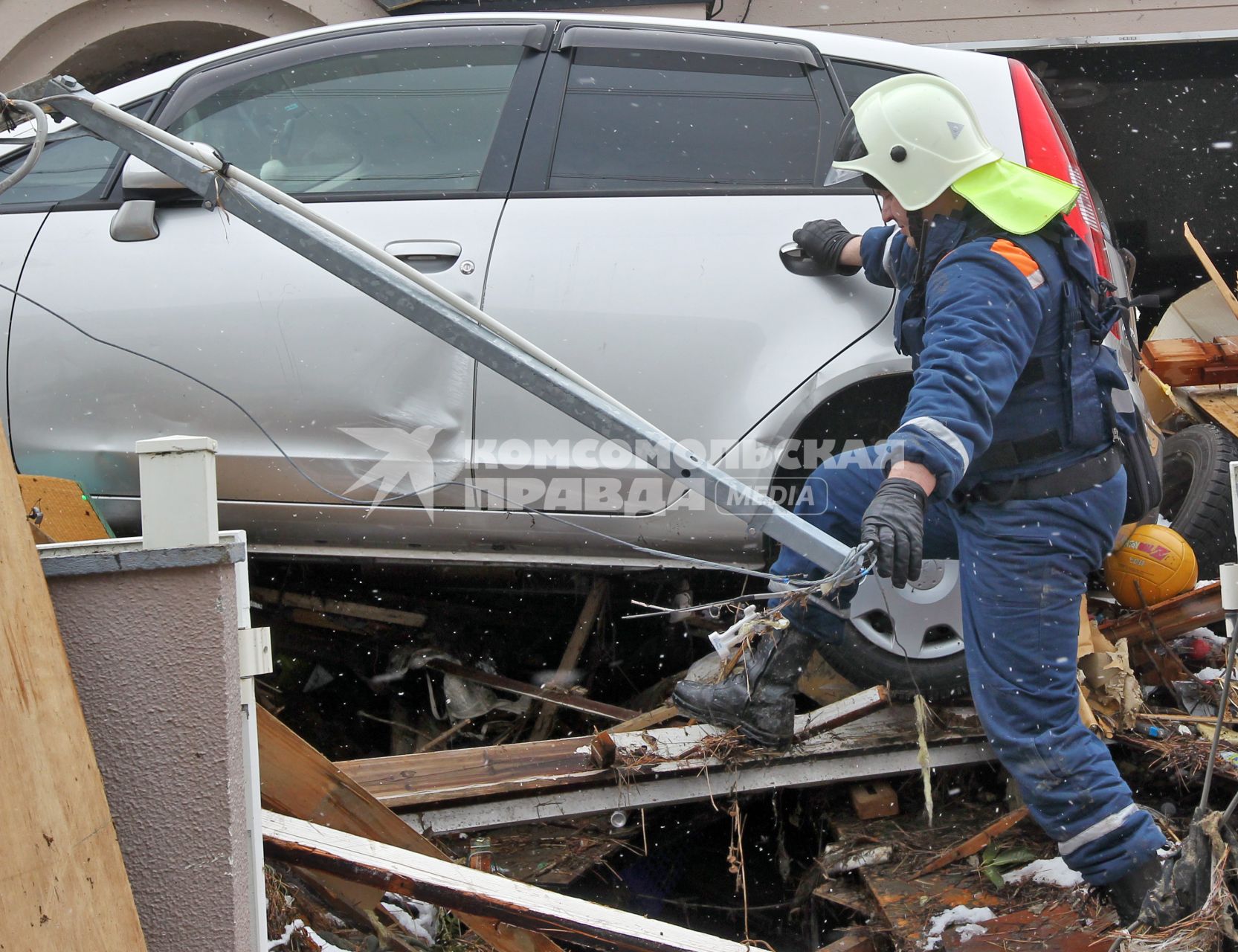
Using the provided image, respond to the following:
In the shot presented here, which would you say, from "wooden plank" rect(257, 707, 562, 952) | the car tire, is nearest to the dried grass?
the car tire

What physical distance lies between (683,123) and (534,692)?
171 centimetres

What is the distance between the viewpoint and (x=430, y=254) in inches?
116

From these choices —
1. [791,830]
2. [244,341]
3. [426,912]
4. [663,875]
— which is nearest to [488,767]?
[426,912]

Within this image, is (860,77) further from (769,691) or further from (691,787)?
(691,787)

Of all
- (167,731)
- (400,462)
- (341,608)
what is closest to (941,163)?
(400,462)

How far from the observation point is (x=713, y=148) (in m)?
3.02

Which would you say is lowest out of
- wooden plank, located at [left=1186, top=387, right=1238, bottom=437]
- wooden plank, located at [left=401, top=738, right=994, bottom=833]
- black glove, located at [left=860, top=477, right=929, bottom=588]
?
wooden plank, located at [left=401, top=738, right=994, bottom=833]

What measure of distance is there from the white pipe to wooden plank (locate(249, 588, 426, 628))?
4.80ft

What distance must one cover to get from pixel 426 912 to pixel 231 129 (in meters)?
2.19

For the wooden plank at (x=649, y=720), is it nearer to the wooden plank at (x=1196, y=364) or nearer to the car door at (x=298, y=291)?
the car door at (x=298, y=291)

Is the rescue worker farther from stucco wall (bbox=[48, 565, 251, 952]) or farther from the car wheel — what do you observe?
stucco wall (bbox=[48, 565, 251, 952])

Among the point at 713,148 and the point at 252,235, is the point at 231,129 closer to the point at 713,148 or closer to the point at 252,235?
the point at 252,235

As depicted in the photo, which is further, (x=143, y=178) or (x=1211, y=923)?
(x=143, y=178)

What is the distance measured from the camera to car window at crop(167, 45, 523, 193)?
3133mm
